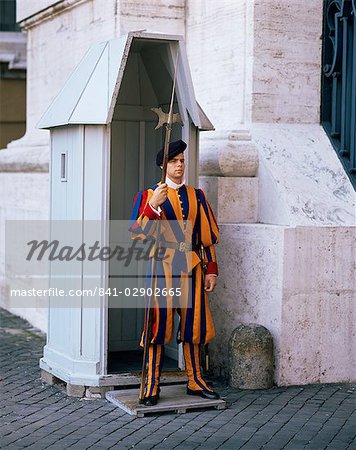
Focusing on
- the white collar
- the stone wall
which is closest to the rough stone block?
the white collar

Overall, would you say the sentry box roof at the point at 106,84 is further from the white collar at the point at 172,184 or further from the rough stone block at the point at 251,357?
the rough stone block at the point at 251,357

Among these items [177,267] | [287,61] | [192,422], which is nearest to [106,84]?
[177,267]

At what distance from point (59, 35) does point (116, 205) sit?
2830 mm

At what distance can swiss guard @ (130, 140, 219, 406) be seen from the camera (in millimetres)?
7043

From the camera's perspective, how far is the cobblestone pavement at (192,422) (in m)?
6.27

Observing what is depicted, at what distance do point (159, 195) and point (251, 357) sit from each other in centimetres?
141

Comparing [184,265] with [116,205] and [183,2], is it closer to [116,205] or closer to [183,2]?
[116,205]

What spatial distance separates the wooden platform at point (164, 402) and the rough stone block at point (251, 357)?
1.49 ft

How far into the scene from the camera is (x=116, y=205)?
8523 mm

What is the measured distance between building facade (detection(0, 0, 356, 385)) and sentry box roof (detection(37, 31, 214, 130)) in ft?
2.49

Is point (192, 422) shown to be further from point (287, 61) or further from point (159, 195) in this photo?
point (287, 61)

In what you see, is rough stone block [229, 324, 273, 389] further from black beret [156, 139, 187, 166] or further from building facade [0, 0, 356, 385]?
black beret [156, 139, 187, 166]

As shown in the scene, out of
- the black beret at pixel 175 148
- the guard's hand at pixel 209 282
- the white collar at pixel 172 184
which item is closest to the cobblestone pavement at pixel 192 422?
the guard's hand at pixel 209 282

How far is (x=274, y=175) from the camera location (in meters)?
8.03
